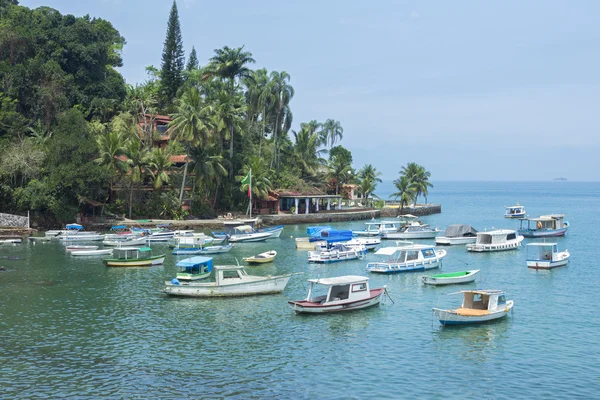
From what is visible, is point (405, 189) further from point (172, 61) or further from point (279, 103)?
point (172, 61)

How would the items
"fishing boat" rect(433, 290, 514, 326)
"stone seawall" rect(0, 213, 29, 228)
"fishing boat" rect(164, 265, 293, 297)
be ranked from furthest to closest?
1. "stone seawall" rect(0, 213, 29, 228)
2. "fishing boat" rect(164, 265, 293, 297)
3. "fishing boat" rect(433, 290, 514, 326)

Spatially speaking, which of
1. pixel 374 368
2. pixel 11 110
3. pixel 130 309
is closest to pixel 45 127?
pixel 11 110

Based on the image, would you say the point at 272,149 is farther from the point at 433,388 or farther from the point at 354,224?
the point at 433,388

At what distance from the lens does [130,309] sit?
37.2 meters

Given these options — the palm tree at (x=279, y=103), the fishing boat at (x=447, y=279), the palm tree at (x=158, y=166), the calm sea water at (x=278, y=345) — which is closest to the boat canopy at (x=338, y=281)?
the calm sea water at (x=278, y=345)

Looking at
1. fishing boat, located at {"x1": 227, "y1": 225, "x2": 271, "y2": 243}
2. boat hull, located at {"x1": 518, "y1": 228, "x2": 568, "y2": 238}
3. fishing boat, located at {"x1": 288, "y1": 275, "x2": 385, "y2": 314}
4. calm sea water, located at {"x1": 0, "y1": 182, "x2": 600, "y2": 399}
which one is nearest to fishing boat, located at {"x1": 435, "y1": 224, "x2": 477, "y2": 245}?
boat hull, located at {"x1": 518, "y1": 228, "x2": 568, "y2": 238}

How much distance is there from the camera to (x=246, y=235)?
235 feet

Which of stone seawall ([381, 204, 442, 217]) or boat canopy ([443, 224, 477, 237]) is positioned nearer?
boat canopy ([443, 224, 477, 237])

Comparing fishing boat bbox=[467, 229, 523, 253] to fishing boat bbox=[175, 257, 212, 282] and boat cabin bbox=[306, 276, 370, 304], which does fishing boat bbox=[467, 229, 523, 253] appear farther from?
fishing boat bbox=[175, 257, 212, 282]

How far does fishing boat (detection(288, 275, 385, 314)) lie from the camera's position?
3569 cm

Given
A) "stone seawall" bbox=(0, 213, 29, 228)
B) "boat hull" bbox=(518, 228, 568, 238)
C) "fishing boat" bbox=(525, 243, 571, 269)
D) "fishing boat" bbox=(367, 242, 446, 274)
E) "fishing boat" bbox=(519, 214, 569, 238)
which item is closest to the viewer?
"fishing boat" bbox=(367, 242, 446, 274)

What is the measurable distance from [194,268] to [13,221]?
37.0m

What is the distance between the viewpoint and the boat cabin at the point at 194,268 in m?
45.1

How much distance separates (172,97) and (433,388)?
94.2 m
